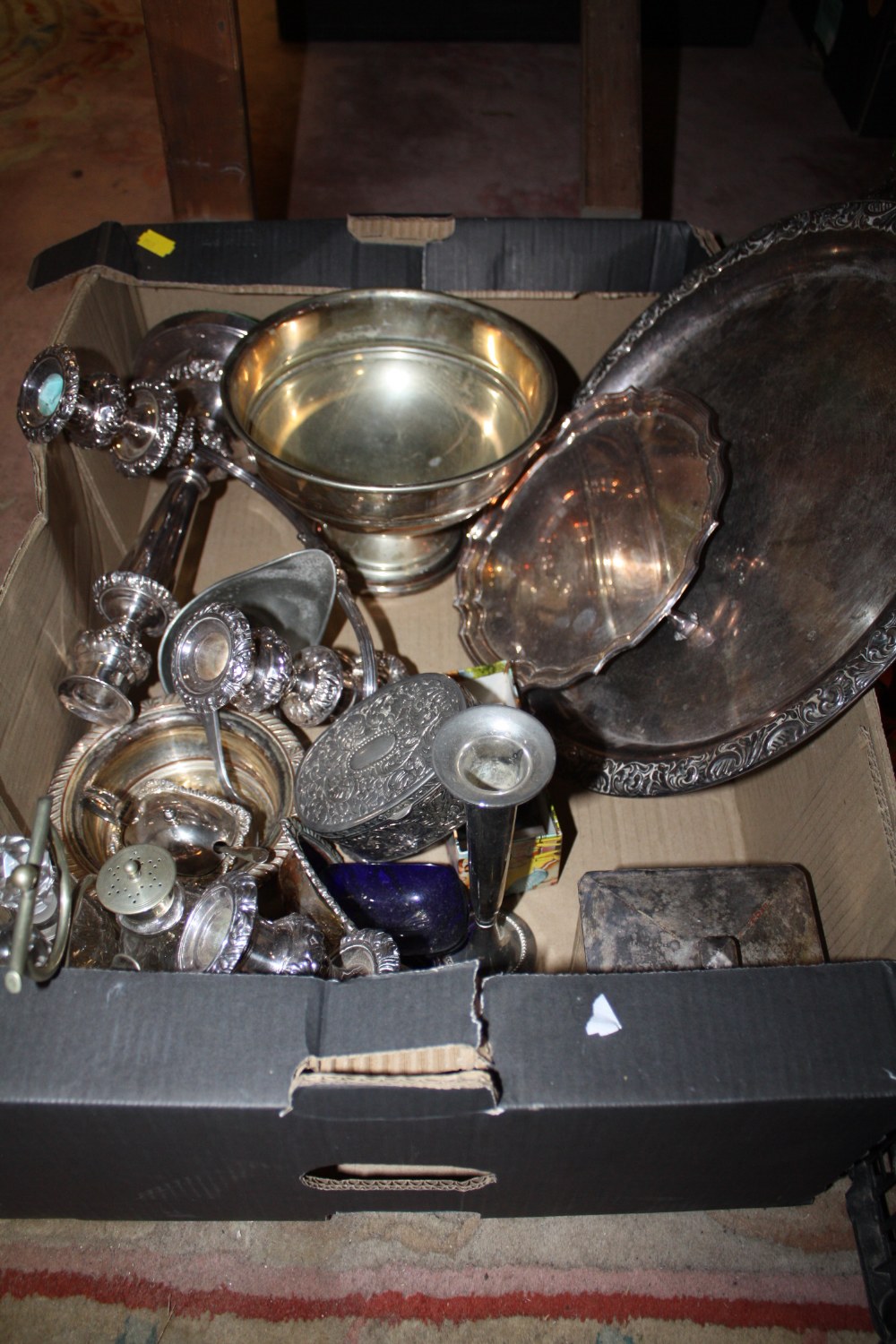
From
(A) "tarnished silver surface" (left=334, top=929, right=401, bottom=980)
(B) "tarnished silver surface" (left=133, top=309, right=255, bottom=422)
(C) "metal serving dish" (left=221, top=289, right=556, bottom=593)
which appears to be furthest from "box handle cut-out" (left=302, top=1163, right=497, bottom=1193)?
(B) "tarnished silver surface" (left=133, top=309, right=255, bottom=422)

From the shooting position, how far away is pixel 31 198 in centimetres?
257

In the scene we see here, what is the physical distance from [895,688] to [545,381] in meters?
→ 0.67

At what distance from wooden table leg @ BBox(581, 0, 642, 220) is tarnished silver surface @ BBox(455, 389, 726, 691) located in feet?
1.70

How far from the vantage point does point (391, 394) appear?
4.33 ft

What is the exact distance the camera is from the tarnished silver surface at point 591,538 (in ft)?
3.28

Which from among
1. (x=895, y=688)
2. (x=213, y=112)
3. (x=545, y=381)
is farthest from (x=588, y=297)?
(x=895, y=688)

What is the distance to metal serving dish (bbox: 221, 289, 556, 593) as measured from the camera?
1.23 m

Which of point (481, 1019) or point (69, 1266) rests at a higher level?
point (481, 1019)

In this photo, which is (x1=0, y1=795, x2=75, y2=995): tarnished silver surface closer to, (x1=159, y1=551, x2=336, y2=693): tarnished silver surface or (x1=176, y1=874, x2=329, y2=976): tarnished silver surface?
(x1=176, y1=874, x2=329, y2=976): tarnished silver surface

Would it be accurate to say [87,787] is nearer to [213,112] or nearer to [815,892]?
[815,892]

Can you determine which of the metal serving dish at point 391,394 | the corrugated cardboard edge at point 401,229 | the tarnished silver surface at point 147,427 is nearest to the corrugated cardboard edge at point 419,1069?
the metal serving dish at point 391,394

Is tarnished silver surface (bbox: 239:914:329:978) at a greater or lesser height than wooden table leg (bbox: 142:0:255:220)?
lesser

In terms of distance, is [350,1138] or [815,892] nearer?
[350,1138]

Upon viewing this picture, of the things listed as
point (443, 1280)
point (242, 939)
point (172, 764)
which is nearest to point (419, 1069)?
point (242, 939)
